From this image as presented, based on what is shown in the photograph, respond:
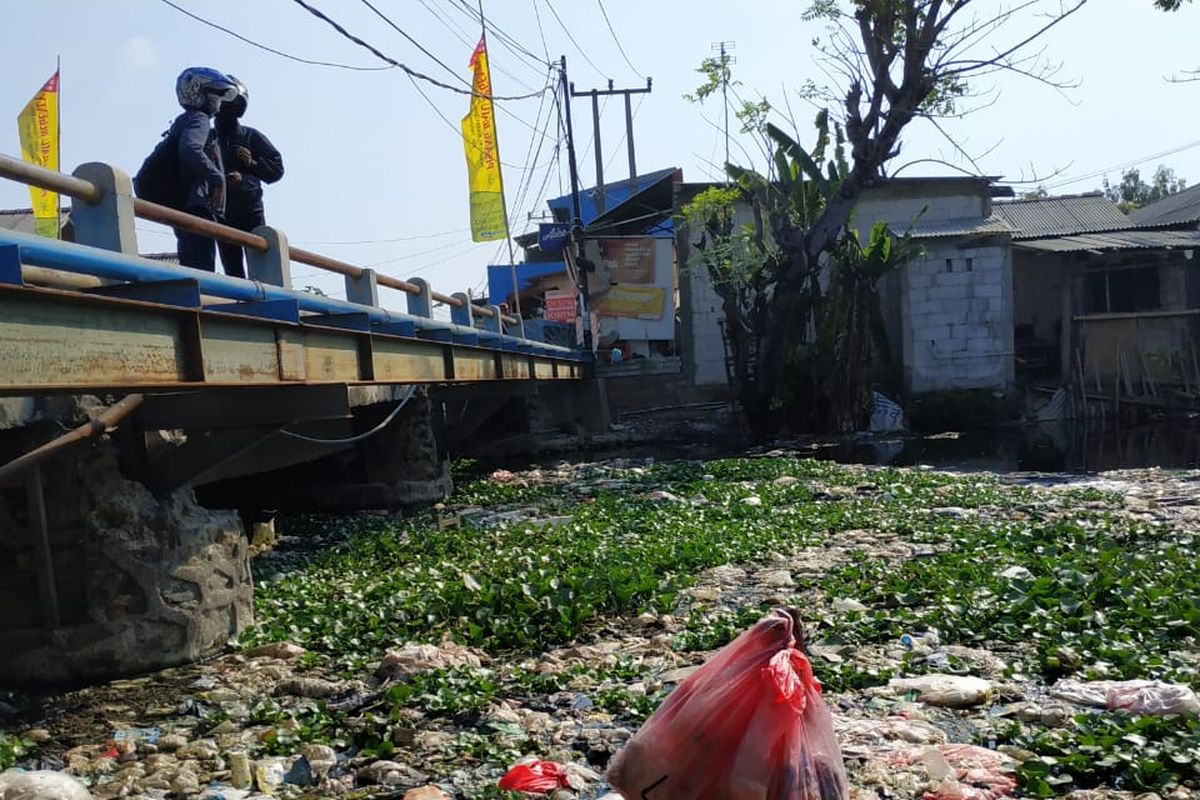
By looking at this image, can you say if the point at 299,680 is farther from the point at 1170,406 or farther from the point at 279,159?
the point at 1170,406

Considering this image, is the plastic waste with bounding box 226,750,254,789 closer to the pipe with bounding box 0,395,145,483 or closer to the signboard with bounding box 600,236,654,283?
the pipe with bounding box 0,395,145,483

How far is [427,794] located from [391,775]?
381mm

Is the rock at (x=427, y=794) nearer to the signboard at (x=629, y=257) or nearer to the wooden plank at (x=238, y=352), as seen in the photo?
the wooden plank at (x=238, y=352)

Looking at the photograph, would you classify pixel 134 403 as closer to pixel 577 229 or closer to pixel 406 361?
pixel 406 361

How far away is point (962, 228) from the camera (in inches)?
1079

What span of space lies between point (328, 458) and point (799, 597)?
886 cm

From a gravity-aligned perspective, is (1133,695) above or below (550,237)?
below

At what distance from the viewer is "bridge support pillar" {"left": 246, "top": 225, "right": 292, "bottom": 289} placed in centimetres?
728

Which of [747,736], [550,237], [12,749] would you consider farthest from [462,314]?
[550,237]

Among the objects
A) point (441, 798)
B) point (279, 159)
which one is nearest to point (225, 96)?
point (279, 159)

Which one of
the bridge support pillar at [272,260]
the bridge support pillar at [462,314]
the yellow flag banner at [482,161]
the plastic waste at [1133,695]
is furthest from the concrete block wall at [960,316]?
the plastic waste at [1133,695]

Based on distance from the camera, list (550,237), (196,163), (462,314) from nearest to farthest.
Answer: (196,163), (462,314), (550,237)

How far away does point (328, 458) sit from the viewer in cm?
1430

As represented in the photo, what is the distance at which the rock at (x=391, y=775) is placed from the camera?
13.8 ft
